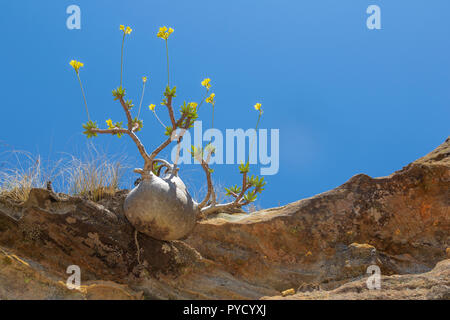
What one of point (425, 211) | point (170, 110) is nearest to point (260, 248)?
point (170, 110)

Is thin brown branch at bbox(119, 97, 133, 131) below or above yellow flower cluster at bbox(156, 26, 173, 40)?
below

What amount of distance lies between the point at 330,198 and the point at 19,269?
3.33 metres

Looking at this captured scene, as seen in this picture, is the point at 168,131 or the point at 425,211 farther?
the point at 425,211

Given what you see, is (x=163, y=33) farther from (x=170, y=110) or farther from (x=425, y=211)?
(x=425, y=211)

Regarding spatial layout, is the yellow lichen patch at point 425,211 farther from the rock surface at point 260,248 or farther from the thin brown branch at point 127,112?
the thin brown branch at point 127,112

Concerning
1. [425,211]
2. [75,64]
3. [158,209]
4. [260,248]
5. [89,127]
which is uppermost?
[75,64]

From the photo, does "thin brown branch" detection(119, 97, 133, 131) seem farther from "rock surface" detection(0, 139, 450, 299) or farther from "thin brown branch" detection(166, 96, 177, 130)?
"rock surface" detection(0, 139, 450, 299)

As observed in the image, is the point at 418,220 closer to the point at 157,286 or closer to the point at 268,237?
the point at 268,237

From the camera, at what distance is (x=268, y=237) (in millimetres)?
4238

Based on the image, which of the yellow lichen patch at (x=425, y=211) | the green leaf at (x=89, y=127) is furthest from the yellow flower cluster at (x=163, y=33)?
the yellow lichen patch at (x=425, y=211)

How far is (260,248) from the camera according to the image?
13.6 ft

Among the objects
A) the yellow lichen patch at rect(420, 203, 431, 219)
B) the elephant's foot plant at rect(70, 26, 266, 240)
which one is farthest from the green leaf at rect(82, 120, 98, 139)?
the yellow lichen patch at rect(420, 203, 431, 219)

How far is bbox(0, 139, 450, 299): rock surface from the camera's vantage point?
9.57ft
